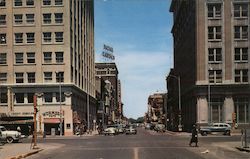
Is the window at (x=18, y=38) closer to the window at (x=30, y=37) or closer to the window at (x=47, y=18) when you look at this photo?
the window at (x=30, y=37)

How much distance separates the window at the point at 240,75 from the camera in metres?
82.5

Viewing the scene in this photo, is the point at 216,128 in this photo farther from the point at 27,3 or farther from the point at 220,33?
the point at 27,3

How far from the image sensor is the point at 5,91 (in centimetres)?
8719

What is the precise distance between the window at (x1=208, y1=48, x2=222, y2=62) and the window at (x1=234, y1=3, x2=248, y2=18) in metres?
6.29

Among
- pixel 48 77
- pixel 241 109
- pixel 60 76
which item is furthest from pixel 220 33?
pixel 48 77

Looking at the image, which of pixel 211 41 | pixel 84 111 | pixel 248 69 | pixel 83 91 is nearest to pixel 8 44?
pixel 83 91

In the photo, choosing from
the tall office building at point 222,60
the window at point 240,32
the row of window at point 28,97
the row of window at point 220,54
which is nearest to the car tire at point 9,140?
the row of window at point 28,97

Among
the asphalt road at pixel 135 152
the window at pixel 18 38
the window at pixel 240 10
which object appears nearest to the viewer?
the asphalt road at pixel 135 152

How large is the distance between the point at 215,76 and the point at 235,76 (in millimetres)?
→ 3198

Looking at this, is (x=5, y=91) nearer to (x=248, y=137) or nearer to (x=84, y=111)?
(x=84, y=111)

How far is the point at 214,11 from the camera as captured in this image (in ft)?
270

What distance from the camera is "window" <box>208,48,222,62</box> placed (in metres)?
82.5

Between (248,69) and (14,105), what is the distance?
39.0m

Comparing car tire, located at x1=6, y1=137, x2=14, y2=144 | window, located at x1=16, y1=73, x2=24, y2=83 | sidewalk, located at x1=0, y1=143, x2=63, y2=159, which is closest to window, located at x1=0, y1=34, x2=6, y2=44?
window, located at x1=16, y1=73, x2=24, y2=83
